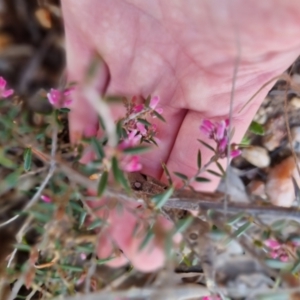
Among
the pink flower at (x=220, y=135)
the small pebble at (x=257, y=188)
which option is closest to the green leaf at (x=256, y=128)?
the small pebble at (x=257, y=188)

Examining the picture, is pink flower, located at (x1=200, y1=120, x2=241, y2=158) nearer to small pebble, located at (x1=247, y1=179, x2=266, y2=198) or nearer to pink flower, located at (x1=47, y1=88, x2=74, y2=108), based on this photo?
pink flower, located at (x1=47, y1=88, x2=74, y2=108)

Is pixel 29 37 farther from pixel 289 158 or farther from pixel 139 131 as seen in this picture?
pixel 289 158

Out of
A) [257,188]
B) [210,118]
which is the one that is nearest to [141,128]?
[210,118]

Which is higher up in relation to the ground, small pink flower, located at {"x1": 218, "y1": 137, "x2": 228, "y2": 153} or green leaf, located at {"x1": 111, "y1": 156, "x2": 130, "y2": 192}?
green leaf, located at {"x1": 111, "y1": 156, "x2": 130, "y2": 192}

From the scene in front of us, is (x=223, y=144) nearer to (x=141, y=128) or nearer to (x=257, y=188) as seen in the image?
(x=141, y=128)

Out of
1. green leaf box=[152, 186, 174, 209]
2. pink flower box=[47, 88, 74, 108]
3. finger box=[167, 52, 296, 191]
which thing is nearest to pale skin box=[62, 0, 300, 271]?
finger box=[167, 52, 296, 191]

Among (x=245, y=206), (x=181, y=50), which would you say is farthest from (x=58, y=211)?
(x=181, y=50)

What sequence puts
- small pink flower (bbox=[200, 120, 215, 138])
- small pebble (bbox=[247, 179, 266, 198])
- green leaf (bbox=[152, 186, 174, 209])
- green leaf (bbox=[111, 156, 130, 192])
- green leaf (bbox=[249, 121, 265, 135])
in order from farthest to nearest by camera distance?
1. small pebble (bbox=[247, 179, 266, 198])
2. green leaf (bbox=[249, 121, 265, 135])
3. small pink flower (bbox=[200, 120, 215, 138])
4. green leaf (bbox=[152, 186, 174, 209])
5. green leaf (bbox=[111, 156, 130, 192])
